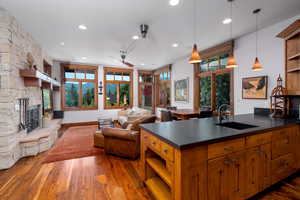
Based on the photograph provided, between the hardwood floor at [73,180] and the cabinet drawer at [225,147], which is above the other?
the cabinet drawer at [225,147]

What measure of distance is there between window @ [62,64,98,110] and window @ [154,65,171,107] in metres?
3.55

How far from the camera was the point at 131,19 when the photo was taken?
275 cm

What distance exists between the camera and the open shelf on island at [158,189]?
1558mm

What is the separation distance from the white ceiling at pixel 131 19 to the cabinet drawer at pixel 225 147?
2.31 m

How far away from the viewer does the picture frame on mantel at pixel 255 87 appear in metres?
3.16

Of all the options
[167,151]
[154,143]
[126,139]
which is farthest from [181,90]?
[167,151]

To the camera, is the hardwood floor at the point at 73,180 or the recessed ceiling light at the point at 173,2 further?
the recessed ceiling light at the point at 173,2

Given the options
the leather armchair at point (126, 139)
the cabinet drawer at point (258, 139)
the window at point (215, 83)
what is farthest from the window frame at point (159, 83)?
the cabinet drawer at point (258, 139)

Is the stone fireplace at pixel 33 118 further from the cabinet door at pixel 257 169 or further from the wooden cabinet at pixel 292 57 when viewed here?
the wooden cabinet at pixel 292 57

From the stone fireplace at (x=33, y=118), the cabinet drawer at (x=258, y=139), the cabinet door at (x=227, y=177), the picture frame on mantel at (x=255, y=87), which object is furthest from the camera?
the stone fireplace at (x=33, y=118)

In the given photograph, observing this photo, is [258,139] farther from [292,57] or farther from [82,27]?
[82,27]

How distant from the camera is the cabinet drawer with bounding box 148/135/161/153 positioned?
61.4 inches

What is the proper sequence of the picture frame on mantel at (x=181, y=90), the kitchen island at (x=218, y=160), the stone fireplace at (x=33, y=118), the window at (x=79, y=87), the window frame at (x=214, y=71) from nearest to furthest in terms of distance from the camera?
1. the kitchen island at (x=218, y=160)
2. the stone fireplace at (x=33, y=118)
3. the window frame at (x=214, y=71)
4. the picture frame on mantel at (x=181, y=90)
5. the window at (x=79, y=87)

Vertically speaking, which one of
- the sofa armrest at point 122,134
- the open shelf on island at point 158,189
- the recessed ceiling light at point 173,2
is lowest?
the open shelf on island at point 158,189
